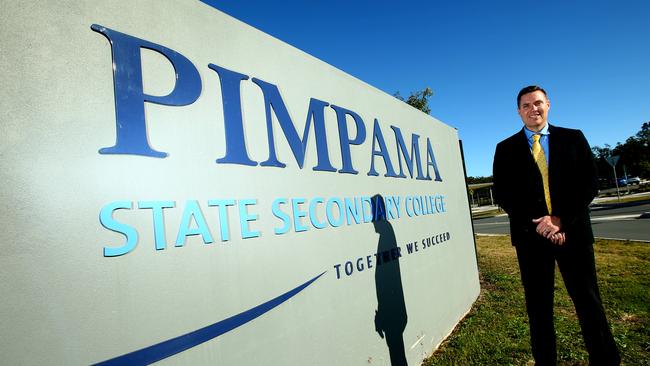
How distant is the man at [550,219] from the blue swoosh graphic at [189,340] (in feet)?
6.47

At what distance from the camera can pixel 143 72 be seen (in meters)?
1.82

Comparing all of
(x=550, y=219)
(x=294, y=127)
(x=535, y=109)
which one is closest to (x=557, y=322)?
(x=550, y=219)

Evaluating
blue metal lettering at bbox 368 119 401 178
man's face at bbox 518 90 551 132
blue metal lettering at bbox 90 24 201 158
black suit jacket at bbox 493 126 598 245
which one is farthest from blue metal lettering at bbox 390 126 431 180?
blue metal lettering at bbox 90 24 201 158

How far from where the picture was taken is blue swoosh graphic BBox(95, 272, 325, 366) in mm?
1586

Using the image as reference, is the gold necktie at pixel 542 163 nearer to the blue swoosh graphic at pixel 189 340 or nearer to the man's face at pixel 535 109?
the man's face at pixel 535 109

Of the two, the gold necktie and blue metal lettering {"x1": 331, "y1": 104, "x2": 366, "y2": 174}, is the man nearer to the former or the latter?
the gold necktie

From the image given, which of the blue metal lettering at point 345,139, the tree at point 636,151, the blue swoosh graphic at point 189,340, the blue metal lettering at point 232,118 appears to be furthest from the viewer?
the tree at point 636,151

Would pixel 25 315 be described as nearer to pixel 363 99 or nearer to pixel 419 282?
pixel 363 99

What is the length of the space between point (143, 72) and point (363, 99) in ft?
7.54

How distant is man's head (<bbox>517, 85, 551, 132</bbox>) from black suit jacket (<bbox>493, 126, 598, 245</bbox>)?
0.11 m

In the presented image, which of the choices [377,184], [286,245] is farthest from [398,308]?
[286,245]

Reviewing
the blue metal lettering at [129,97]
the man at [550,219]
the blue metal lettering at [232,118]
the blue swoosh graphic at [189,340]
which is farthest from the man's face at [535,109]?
the blue metal lettering at [129,97]

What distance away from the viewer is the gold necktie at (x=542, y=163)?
8.55ft

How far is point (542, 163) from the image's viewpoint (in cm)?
264
